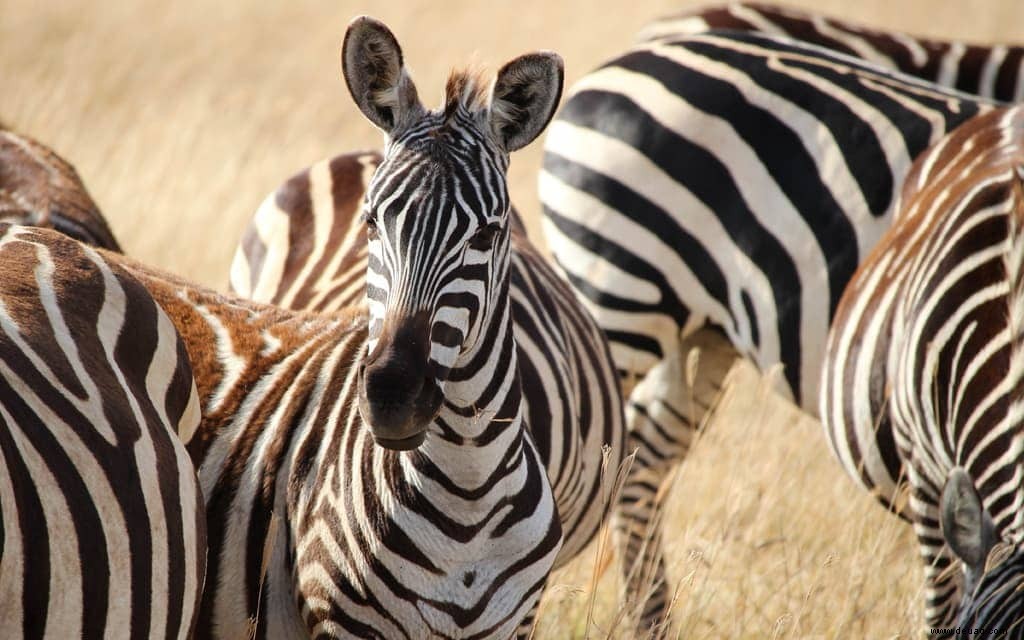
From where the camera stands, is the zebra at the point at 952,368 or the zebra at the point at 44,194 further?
the zebra at the point at 44,194

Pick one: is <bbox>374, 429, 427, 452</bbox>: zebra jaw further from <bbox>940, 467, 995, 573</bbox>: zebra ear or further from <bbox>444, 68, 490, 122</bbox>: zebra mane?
<bbox>940, 467, 995, 573</bbox>: zebra ear

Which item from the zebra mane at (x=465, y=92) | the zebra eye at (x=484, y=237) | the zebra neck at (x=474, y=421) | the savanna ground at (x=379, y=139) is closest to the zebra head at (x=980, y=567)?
the savanna ground at (x=379, y=139)

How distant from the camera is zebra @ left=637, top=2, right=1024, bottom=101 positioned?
7020 mm

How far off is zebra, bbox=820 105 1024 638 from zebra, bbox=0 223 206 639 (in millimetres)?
2023

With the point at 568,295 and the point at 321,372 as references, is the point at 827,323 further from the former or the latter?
the point at 321,372

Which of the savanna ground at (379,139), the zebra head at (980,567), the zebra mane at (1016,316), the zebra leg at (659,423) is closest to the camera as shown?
the zebra head at (980,567)

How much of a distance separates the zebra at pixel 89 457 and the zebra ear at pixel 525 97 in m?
1.04

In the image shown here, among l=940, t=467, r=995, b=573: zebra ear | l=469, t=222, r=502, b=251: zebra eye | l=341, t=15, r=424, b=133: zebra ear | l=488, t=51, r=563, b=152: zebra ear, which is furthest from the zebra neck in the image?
l=940, t=467, r=995, b=573: zebra ear

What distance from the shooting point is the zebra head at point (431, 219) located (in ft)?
9.41

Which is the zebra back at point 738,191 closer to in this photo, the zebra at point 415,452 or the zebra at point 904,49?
the zebra at point 904,49

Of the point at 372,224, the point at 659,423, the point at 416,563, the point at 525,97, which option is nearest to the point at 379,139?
the point at 659,423

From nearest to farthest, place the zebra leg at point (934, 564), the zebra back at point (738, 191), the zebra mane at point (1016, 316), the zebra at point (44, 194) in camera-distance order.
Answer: the zebra mane at point (1016, 316)
the zebra leg at point (934, 564)
the zebra at point (44, 194)
the zebra back at point (738, 191)

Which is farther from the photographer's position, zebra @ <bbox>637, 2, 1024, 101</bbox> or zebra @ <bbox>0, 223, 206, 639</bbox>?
zebra @ <bbox>637, 2, 1024, 101</bbox>

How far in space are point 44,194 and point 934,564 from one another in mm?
3527
